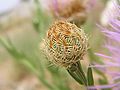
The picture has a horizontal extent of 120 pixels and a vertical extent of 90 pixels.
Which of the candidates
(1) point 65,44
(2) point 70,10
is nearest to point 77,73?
(1) point 65,44

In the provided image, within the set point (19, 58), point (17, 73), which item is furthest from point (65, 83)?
point (17, 73)

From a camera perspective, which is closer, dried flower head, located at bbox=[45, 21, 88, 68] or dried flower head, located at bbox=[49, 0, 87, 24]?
dried flower head, located at bbox=[45, 21, 88, 68]

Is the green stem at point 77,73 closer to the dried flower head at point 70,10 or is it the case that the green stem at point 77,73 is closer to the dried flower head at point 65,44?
the dried flower head at point 65,44

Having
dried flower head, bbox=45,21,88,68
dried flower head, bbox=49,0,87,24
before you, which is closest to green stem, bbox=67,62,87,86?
dried flower head, bbox=45,21,88,68

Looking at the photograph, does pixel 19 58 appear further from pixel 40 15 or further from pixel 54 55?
pixel 54 55

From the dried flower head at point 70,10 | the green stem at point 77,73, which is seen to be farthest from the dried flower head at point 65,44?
the dried flower head at point 70,10

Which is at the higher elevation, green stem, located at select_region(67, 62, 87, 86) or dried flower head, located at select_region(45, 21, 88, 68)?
dried flower head, located at select_region(45, 21, 88, 68)

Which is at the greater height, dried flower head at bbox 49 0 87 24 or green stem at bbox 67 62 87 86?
dried flower head at bbox 49 0 87 24

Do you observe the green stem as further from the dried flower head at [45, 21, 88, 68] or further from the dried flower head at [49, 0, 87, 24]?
the dried flower head at [49, 0, 87, 24]
